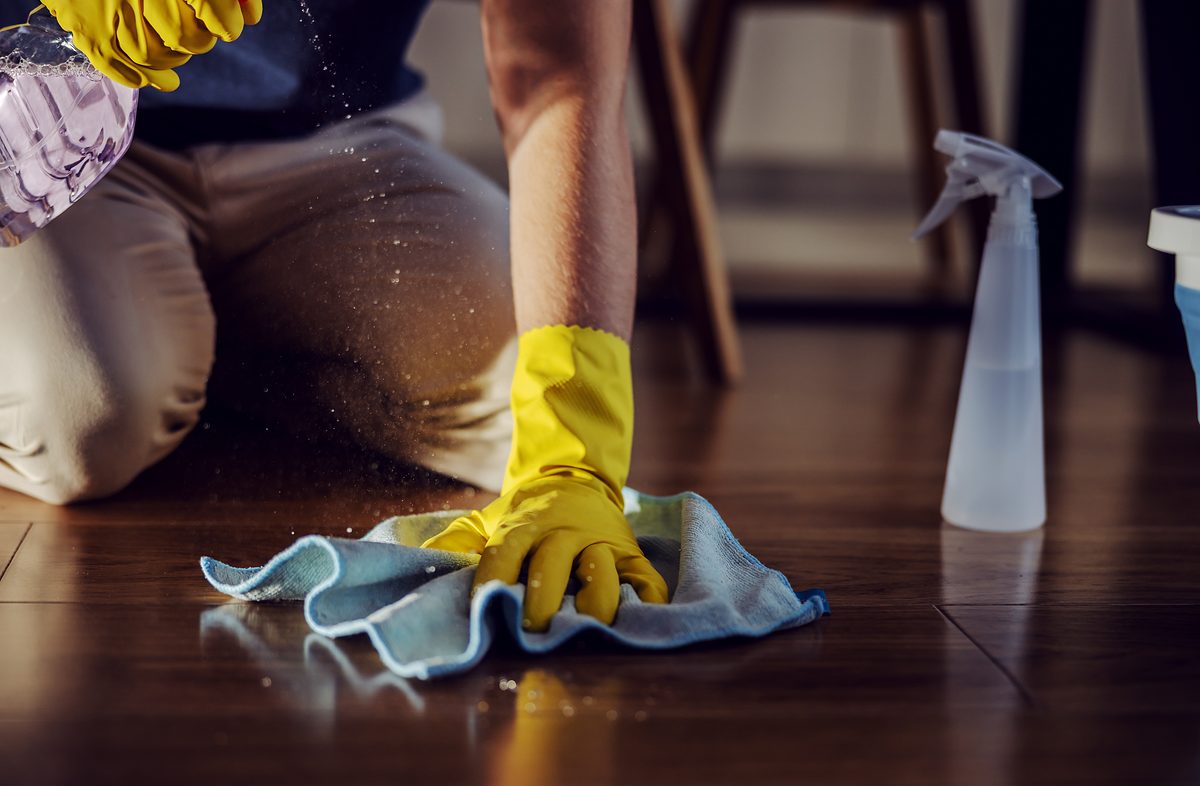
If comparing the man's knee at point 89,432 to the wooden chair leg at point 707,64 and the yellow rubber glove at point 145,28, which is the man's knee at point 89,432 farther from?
the wooden chair leg at point 707,64

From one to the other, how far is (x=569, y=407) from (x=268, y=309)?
25 centimetres

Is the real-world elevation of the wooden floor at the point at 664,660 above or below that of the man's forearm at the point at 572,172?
below

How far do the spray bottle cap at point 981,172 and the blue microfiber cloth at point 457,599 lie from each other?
0.31 meters

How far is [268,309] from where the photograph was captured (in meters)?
0.88

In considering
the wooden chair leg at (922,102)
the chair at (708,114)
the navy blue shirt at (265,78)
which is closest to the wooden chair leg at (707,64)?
the chair at (708,114)

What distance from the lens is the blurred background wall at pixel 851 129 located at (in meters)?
2.85

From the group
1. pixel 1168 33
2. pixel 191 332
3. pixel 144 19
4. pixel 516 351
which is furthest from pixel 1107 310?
pixel 144 19

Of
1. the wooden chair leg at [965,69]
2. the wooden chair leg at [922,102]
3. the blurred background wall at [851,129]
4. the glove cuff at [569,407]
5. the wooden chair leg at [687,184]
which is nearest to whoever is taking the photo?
the glove cuff at [569,407]

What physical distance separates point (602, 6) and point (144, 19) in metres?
0.29

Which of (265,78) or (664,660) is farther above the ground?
(265,78)

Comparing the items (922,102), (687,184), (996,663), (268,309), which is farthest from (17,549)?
(922,102)

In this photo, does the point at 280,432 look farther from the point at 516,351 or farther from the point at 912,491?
the point at 912,491

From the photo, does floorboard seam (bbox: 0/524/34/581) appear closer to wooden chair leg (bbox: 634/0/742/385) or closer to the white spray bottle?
the white spray bottle

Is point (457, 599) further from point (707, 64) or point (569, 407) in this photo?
point (707, 64)
